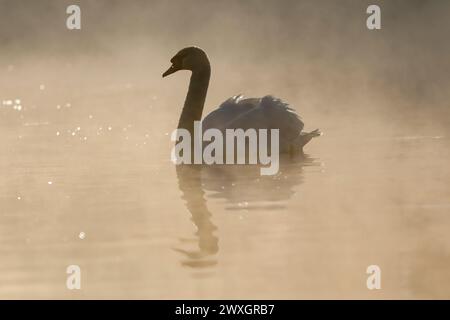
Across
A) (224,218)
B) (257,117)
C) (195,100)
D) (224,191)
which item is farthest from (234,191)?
(195,100)

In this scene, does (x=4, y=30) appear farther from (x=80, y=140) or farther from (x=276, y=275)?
(x=276, y=275)

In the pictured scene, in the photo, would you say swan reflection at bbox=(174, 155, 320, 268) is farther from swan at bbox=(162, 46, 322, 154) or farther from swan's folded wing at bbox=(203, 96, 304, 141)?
swan's folded wing at bbox=(203, 96, 304, 141)

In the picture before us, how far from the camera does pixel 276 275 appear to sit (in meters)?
7.61

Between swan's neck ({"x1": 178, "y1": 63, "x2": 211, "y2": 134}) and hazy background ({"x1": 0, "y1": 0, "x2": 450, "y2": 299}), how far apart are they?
0.46 m

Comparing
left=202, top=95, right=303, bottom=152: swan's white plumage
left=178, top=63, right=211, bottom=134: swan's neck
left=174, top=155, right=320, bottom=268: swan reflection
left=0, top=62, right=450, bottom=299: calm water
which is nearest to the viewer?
left=0, top=62, right=450, bottom=299: calm water

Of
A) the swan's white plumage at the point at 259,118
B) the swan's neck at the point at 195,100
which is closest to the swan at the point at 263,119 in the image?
the swan's white plumage at the point at 259,118

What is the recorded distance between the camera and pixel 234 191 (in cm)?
→ 1095

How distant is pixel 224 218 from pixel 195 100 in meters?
5.43

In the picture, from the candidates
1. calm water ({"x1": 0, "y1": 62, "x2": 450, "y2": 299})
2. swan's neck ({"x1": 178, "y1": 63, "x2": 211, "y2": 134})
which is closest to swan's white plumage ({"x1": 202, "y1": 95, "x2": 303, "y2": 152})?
calm water ({"x1": 0, "y1": 62, "x2": 450, "y2": 299})

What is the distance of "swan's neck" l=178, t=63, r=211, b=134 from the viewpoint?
14.6 m

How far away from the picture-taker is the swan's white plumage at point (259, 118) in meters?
13.3

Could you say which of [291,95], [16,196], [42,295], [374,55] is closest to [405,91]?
[291,95]

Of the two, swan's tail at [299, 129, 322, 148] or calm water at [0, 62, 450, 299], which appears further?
swan's tail at [299, 129, 322, 148]

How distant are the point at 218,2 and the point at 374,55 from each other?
32.7 ft
